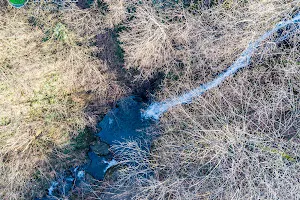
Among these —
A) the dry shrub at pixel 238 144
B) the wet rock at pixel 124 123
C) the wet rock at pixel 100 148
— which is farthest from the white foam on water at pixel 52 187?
the dry shrub at pixel 238 144

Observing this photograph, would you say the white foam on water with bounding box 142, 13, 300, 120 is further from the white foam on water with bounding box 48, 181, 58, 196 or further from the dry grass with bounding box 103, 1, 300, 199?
the white foam on water with bounding box 48, 181, 58, 196

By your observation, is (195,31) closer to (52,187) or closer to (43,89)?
(43,89)

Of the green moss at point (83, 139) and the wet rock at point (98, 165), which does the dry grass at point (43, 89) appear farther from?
the wet rock at point (98, 165)

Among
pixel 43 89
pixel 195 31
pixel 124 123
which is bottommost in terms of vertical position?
pixel 124 123

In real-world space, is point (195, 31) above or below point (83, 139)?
above

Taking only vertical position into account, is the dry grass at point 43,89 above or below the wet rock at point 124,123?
above

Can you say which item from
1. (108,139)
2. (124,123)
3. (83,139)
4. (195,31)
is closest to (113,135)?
(108,139)

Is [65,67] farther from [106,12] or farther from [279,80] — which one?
[279,80]
